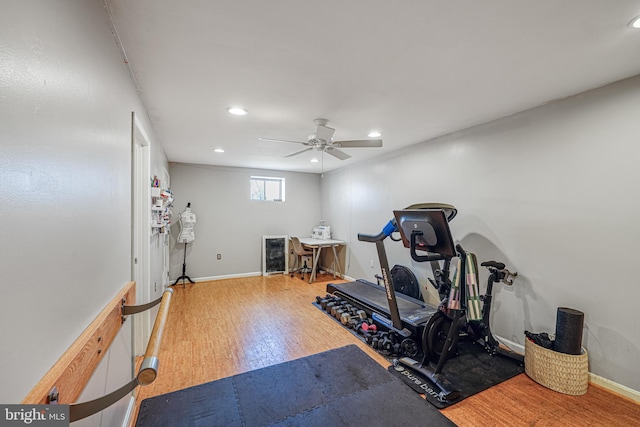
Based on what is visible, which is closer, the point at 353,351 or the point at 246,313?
the point at 353,351

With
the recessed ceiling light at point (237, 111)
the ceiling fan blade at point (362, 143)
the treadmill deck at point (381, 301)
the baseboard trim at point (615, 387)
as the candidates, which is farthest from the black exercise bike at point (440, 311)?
the recessed ceiling light at point (237, 111)

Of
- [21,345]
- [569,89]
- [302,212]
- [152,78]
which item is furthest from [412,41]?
[302,212]

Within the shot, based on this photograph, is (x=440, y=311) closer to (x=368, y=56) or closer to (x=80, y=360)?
(x=368, y=56)

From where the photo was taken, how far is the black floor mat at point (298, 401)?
6.06 feet

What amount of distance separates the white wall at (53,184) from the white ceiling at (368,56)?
0.47 m

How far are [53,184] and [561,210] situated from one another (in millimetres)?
3479

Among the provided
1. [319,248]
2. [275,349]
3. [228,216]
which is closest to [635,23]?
Answer: [275,349]

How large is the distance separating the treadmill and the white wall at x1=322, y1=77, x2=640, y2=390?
23.2 inches

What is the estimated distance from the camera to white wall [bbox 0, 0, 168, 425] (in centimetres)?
62

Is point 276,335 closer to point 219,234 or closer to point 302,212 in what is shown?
point 219,234

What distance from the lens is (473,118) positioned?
2.90 metres

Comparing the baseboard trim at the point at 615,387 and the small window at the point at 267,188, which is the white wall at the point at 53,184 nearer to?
the baseboard trim at the point at 615,387

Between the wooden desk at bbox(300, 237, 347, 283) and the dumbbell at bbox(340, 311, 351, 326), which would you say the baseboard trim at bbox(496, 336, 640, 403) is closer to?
the dumbbell at bbox(340, 311, 351, 326)

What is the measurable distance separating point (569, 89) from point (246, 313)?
4.38 m
